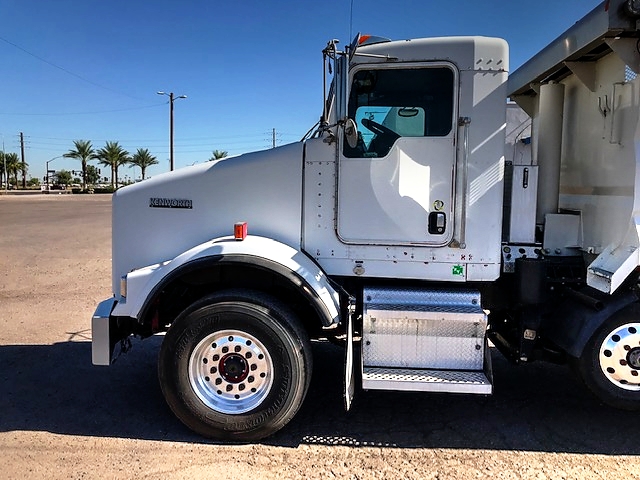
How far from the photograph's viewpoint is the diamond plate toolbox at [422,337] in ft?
12.0

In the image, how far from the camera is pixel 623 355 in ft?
12.1

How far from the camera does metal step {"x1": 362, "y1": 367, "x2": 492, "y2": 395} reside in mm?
3500

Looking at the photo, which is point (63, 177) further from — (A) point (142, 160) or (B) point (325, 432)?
(B) point (325, 432)

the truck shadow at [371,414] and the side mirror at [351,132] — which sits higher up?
the side mirror at [351,132]

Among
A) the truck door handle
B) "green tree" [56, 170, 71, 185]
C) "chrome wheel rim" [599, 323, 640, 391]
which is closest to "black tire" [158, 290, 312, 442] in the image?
the truck door handle

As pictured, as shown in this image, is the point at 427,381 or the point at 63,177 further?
the point at 63,177

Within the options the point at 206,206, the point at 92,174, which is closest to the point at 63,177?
the point at 92,174

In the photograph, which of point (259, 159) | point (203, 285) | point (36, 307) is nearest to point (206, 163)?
point (259, 159)

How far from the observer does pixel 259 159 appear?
393 cm

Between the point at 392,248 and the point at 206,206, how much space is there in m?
1.45

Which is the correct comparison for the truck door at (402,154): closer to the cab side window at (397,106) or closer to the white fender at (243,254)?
the cab side window at (397,106)

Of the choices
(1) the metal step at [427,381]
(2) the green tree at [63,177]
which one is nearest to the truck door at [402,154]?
(1) the metal step at [427,381]

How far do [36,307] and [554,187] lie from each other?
6.88 meters

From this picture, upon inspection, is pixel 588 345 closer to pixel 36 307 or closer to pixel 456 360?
pixel 456 360
